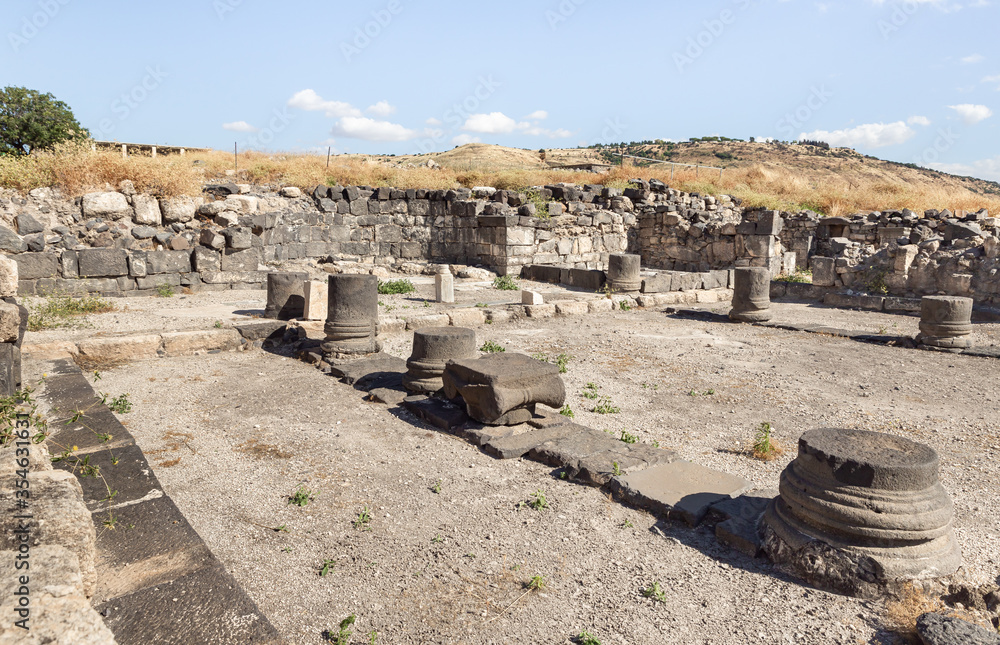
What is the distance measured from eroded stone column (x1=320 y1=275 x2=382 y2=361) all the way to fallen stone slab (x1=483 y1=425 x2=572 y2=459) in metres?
3.53

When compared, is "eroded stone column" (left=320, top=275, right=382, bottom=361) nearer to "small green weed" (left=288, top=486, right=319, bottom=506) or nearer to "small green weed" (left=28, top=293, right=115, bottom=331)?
"small green weed" (left=288, top=486, right=319, bottom=506)

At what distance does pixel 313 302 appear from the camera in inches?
388

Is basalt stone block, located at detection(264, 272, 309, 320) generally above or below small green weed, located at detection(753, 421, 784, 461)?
above

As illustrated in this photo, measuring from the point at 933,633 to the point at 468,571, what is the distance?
2.08 metres

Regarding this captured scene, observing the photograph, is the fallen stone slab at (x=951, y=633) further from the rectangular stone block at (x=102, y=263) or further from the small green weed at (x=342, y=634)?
the rectangular stone block at (x=102, y=263)

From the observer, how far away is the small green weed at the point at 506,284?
14.6 m

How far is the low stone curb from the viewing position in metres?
2.49

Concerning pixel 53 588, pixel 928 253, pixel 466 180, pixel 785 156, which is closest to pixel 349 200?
pixel 466 180

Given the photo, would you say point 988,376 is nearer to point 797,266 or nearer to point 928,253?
point 928,253

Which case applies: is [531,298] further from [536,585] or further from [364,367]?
[536,585]

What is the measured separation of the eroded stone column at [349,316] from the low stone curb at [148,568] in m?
3.76

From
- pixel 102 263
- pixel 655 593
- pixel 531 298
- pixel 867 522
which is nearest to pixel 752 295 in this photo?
pixel 531 298

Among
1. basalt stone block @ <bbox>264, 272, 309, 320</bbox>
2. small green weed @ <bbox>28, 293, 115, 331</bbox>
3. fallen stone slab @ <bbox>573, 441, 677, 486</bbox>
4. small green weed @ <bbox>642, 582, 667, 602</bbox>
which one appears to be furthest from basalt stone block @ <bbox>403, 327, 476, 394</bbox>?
small green weed @ <bbox>28, 293, 115, 331</bbox>

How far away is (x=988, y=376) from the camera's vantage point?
7602 mm
